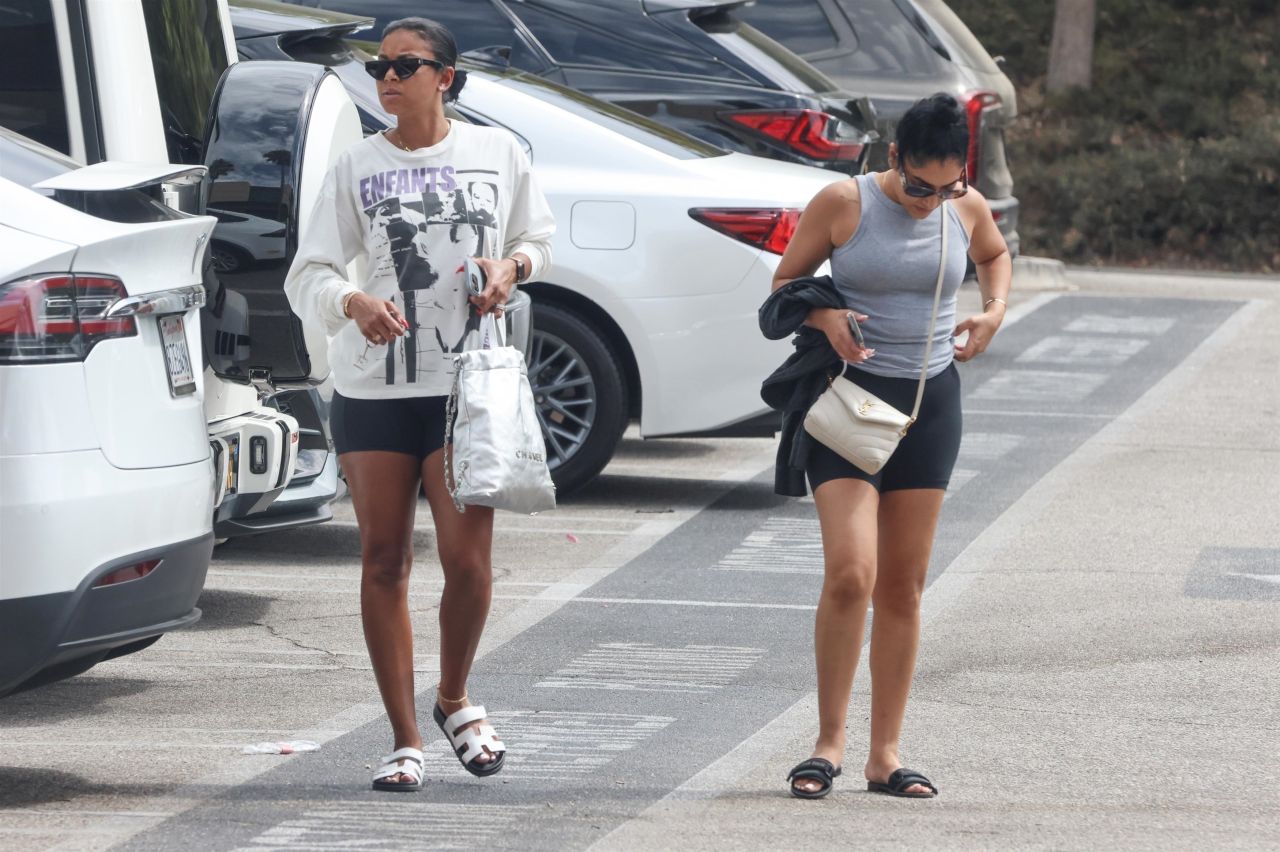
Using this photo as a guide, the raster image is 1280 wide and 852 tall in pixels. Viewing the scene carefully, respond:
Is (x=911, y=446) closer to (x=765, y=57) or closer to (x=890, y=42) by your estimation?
(x=765, y=57)

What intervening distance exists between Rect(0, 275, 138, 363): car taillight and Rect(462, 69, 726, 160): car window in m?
4.61

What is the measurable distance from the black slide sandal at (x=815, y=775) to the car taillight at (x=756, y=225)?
400 cm

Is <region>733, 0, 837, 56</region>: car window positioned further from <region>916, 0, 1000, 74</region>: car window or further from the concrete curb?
the concrete curb

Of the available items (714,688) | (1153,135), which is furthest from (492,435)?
(1153,135)

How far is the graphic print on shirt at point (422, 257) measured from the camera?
5.00 meters

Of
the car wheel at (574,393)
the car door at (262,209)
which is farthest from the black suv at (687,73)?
the car door at (262,209)

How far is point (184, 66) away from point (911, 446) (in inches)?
99.1

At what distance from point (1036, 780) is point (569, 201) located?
4.23m

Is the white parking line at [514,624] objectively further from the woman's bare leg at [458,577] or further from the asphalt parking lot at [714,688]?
the woman's bare leg at [458,577]

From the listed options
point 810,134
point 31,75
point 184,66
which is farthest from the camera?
point 810,134

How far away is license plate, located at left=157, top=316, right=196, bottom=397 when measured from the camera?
491cm

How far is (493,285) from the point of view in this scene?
4.96m

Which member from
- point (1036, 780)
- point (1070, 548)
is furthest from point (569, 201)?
point (1036, 780)

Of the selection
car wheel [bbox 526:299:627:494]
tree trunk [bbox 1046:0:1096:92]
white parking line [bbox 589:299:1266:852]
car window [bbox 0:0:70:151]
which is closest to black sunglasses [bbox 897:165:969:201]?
white parking line [bbox 589:299:1266:852]
